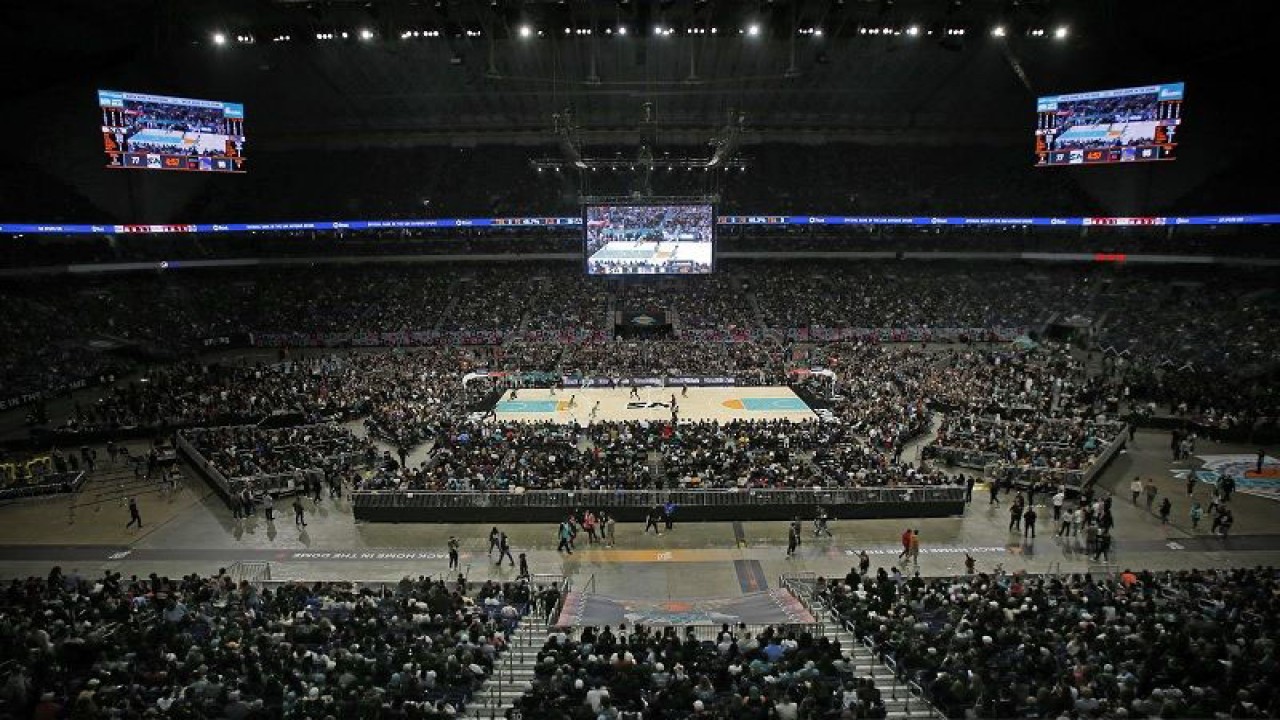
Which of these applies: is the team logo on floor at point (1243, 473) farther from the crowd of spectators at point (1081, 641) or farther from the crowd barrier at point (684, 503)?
the crowd of spectators at point (1081, 641)

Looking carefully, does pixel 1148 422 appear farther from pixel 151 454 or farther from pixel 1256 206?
pixel 151 454

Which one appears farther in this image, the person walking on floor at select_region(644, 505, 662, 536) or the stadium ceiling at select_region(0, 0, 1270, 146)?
the stadium ceiling at select_region(0, 0, 1270, 146)

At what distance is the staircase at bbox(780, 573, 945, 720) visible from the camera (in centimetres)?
1189

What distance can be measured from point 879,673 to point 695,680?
3.93 meters

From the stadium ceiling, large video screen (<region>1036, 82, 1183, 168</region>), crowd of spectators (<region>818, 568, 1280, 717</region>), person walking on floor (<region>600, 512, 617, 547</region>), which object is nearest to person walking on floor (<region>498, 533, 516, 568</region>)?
person walking on floor (<region>600, 512, 617, 547</region>)

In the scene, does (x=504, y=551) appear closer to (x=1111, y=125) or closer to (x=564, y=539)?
(x=564, y=539)

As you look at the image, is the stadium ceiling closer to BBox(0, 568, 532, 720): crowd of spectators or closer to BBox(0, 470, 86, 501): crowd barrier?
BBox(0, 470, 86, 501): crowd barrier

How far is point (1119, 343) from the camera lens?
4634 cm

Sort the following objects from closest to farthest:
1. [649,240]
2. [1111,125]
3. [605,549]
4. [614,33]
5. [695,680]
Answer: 1. [695,680]
2. [605,549]
3. [614,33]
4. [1111,125]
5. [649,240]

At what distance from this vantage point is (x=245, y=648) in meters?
12.9

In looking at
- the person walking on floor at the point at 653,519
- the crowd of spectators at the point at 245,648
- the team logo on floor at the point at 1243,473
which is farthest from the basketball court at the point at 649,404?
the crowd of spectators at the point at 245,648

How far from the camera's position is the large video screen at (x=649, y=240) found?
4919 cm

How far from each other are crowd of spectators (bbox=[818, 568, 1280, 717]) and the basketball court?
17946mm

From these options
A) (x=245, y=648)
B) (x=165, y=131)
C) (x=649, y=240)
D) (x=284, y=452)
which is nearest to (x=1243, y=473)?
(x=245, y=648)
